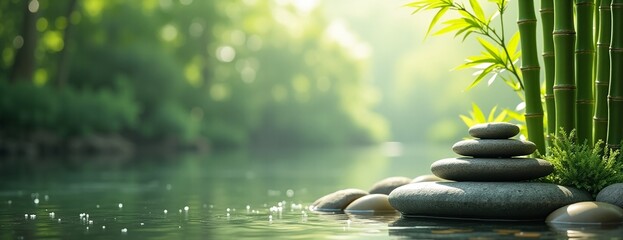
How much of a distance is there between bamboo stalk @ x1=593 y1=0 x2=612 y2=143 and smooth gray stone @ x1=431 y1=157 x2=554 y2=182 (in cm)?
113

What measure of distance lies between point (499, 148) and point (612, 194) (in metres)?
1.43

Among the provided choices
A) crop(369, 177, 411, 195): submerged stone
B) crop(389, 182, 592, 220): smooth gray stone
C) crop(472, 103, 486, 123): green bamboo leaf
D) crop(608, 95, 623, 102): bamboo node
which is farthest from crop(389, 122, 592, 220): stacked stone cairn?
crop(369, 177, 411, 195): submerged stone

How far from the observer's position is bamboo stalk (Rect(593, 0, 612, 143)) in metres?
12.5

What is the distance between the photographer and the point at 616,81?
12438mm

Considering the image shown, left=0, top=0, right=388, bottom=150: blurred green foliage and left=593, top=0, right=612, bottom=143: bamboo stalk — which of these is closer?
left=593, top=0, right=612, bottom=143: bamboo stalk

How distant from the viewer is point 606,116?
12.7 meters

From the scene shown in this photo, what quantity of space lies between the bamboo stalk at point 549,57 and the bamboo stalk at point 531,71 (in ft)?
0.50

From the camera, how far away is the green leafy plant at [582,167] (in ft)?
39.7

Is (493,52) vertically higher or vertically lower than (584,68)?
higher

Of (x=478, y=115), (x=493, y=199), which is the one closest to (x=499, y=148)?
(x=493, y=199)

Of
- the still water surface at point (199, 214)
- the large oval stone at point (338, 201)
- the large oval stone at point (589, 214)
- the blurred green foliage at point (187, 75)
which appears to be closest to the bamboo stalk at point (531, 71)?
the large oval stone at point (589, 214)

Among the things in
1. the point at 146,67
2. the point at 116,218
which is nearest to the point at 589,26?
the point at 116,218

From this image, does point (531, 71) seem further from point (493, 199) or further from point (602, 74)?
point (493, 199)

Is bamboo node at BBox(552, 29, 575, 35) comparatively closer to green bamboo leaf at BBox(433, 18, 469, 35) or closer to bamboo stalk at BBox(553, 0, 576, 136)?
bamboo stalk at BBox(553, 0, 576, 136)
